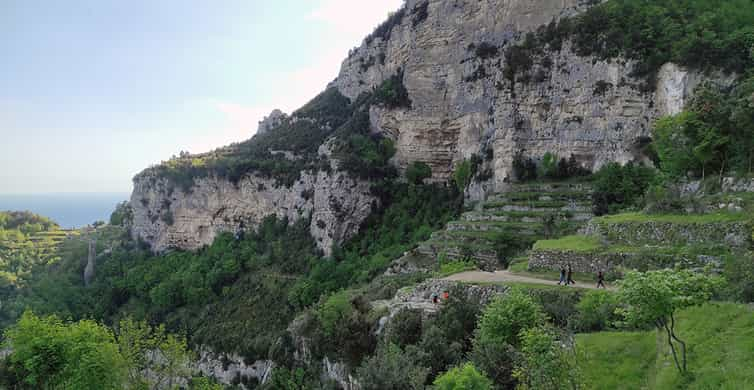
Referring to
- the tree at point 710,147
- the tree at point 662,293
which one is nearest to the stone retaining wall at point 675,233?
the tree at point 710,147

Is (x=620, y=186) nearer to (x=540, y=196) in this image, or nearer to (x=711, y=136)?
(x=540, y=196)

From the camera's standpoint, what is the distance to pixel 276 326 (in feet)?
129

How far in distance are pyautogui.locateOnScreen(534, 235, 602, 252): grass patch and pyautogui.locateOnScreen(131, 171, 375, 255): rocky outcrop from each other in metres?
27.1

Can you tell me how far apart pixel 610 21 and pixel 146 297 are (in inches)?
2374

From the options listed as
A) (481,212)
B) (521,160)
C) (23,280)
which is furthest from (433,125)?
(23,280)

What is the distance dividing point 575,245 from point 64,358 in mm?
23187

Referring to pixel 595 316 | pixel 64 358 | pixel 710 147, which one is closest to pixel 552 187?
pixel 710 147

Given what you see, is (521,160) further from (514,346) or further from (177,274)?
(177,274)

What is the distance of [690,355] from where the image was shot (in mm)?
9562

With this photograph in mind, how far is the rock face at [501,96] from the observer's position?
34.4 meters

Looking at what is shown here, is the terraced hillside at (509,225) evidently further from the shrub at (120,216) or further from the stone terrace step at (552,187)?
the shrub at (120,216)

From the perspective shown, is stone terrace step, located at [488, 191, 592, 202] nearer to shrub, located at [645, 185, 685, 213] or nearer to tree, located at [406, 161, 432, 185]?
shrub, located at [645, 185, 685, 213]

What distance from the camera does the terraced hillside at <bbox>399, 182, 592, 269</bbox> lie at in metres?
29.5

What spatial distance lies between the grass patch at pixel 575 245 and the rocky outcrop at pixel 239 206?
89.1 ft
